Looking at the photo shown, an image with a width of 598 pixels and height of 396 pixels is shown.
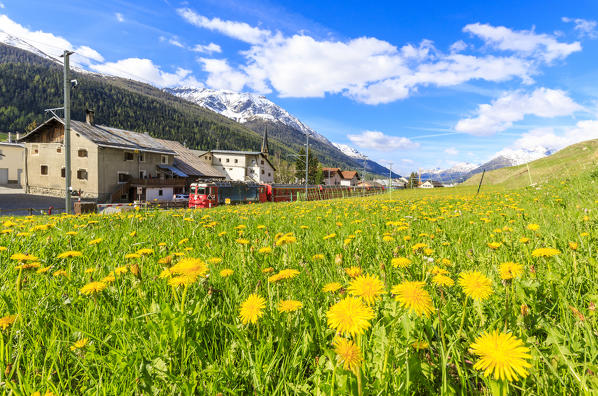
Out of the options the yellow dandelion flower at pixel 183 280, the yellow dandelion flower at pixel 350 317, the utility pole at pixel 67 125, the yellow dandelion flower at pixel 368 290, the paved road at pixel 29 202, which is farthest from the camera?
the paved road at pixel 29 202

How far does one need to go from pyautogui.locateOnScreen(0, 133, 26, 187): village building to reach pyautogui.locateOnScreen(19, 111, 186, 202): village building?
10655mm

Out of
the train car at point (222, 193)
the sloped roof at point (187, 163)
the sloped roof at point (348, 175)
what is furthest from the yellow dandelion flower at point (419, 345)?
the sloped roof at point (348, 175)

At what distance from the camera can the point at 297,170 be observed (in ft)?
297

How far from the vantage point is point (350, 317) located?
86 cm

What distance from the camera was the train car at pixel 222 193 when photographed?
25297 mm

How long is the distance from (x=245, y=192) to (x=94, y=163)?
63.5 ft

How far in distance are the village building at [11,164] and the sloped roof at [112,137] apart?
36.6 feet

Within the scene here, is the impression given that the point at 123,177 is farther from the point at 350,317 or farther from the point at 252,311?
the point at 350,317

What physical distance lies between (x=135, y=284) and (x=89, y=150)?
4084 cm

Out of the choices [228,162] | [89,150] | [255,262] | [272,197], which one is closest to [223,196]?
[272,197]

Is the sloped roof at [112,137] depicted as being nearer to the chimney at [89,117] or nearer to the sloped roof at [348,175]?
the chimney at [89,117]

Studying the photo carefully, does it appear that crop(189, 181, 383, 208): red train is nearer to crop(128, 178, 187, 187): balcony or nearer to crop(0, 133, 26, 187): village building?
crop(128, 178, 187, 187): balcony

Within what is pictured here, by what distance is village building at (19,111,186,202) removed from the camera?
34.0 m

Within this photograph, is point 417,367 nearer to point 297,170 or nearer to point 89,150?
point 89,150
